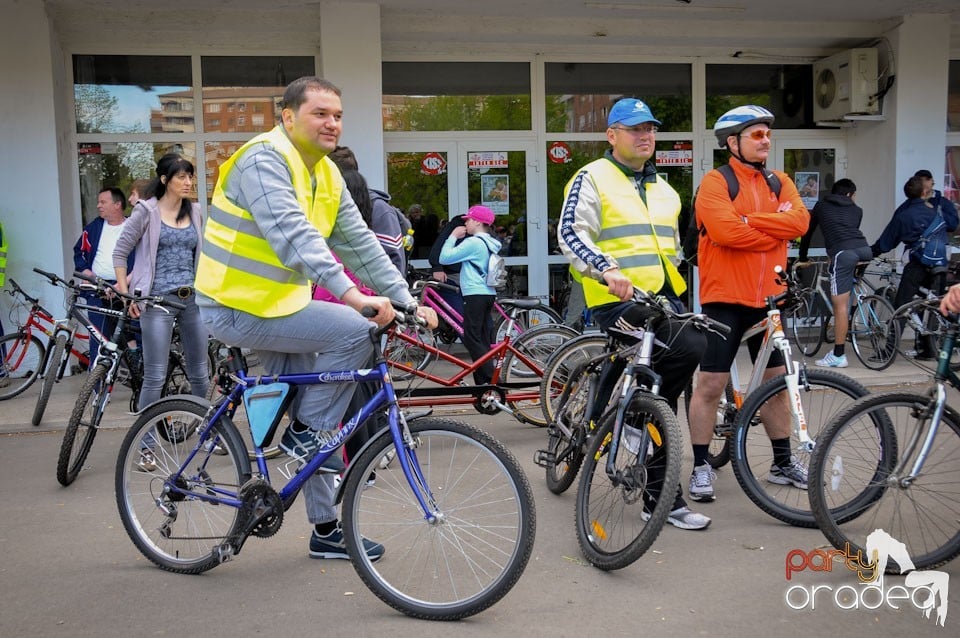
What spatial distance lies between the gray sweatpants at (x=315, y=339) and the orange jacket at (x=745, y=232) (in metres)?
2.06

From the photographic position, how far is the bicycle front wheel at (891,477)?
389cm

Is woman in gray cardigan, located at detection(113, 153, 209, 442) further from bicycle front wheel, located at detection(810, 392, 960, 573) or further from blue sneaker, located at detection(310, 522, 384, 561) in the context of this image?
bicycle front wheel, located at detection(810, 392, 960, 573)

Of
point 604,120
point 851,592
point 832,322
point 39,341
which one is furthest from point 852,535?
point 604,120

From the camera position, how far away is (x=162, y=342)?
20.2 feet

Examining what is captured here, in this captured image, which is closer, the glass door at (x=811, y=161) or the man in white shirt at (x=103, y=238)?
the man in white shirt at (x=103, y=238)

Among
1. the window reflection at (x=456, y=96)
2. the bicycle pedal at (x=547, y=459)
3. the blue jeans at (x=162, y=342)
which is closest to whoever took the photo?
the bicycle pedal at (x=547, y=459)

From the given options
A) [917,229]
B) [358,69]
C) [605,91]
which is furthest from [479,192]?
[917,229]

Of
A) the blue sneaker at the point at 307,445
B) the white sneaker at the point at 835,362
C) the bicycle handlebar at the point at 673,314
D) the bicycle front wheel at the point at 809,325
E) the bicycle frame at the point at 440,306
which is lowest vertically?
the white sneaker at the point at 835,362

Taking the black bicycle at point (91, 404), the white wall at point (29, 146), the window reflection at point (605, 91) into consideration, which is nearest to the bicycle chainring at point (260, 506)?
the black bicycle at point (91, 404)

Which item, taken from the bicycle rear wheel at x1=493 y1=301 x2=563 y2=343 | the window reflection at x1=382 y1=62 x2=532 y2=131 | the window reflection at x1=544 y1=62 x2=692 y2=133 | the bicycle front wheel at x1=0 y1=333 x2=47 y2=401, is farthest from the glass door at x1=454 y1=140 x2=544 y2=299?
the bicycle front wheel at x1=0 y1=333 x2=47 y2=401

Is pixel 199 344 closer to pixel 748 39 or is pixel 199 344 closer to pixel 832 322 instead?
pixel 832 322

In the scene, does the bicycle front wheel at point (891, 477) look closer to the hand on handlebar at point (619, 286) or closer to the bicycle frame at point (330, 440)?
the hand on handlebar at point (619, 286)

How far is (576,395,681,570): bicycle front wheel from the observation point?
12.8ft

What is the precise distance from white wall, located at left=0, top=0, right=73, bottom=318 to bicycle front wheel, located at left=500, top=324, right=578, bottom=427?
534 centimetres
